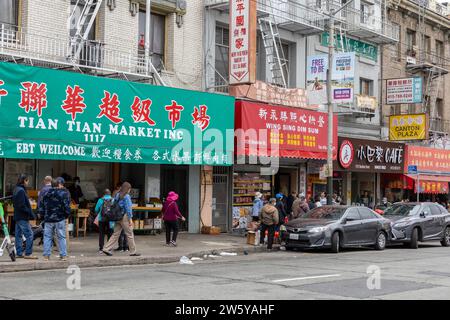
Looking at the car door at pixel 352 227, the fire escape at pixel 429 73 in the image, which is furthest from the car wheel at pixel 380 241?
the fire escape at pixel 429 73

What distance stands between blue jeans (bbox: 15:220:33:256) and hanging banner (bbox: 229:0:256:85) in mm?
9717

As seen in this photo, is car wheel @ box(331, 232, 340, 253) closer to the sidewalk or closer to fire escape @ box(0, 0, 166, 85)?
the sidewalk

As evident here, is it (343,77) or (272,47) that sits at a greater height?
(272,47)

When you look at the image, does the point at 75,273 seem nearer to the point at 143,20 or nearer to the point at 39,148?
the point at 39,148

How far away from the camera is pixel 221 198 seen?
79.9 feet

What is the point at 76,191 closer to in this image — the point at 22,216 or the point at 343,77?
the point at 22,216

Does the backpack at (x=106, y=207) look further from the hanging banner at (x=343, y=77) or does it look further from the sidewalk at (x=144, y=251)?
the hanging banner at (x=343, y=77)

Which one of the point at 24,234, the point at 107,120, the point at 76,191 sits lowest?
the point at 24,234

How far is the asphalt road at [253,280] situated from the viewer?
400 inches

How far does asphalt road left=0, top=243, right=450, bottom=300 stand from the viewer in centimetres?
1017

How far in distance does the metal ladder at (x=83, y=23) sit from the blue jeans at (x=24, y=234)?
623 cm

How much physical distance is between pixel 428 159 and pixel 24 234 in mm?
26150

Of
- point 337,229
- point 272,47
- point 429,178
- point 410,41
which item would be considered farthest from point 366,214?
point 410,41
